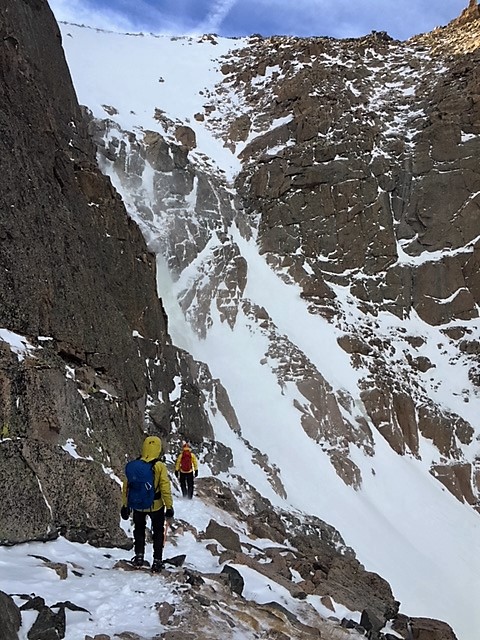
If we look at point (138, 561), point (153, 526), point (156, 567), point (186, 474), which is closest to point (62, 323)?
point (186, 474)

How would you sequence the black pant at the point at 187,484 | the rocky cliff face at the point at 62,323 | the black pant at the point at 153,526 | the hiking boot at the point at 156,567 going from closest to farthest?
the hiking boot at the point at 156,567 → the black pant at the point at 153,526 → the rocky cliff face at the point at 62,323 → the black pant at the point at 187,484

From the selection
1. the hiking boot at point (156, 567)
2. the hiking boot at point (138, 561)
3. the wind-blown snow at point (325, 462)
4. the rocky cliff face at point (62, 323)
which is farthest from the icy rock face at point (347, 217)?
the hiking boot at point (156, 567)

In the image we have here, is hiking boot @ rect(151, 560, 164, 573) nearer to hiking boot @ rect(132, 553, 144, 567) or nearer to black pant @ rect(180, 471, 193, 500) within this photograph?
hiking boot @ rect(132, 553, 144, 567)

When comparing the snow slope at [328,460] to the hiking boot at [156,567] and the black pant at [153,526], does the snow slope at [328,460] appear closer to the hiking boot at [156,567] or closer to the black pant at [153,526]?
the black pant at [153,526]

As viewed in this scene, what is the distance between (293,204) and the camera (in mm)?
45406

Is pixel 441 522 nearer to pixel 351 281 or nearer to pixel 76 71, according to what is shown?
pixel 351 281

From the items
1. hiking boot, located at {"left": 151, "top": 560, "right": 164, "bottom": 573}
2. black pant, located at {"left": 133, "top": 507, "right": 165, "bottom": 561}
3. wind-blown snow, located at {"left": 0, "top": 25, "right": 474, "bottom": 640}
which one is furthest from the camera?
wind-blown snow, located at {"left": 0, "top": 25, "right": 474, "bottom": 640}

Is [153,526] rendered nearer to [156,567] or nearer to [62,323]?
[156,567]

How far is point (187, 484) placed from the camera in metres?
14.9

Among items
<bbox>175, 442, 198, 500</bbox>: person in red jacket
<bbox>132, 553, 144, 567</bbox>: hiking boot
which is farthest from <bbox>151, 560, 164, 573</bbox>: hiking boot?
<bbox>175, 442, 198, 500</bbox>: person in red jacket

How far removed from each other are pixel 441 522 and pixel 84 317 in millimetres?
23501

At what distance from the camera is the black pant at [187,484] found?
48.6 ft

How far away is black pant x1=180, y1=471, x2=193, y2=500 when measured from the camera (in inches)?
584


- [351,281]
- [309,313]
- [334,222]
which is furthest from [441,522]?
[334,222]
